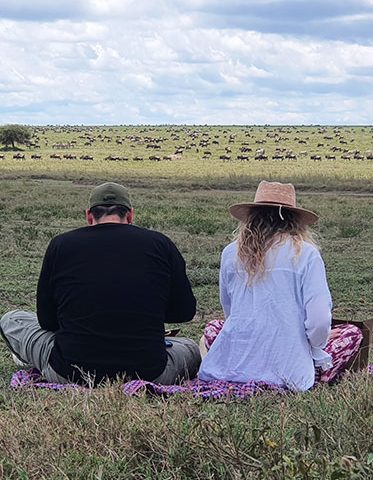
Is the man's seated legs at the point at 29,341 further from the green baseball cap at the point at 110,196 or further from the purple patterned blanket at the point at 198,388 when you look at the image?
the green baseball cap at the point at 110,196

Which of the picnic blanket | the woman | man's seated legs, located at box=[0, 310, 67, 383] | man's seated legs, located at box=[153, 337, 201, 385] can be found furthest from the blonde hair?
man's seated legs, located at box=[0, 310, 67, 383]

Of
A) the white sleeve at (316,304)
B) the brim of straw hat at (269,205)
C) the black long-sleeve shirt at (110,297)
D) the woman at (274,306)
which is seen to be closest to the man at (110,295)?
the black long-sleeve shirt at (110,297)

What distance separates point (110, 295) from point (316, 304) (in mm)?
1036

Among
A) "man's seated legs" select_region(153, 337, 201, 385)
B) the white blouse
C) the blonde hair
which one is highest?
the blonde hair

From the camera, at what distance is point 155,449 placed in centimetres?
275

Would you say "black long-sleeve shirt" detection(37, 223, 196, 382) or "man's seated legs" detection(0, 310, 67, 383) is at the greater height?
"black long-sleeve shirt" detection(37, 223, 196, 382)

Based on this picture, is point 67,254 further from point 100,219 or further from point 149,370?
point 149,370

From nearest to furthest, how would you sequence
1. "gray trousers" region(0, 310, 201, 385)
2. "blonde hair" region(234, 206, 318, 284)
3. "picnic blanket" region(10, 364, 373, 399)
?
"picnic blanket" region(10, 364, 373, 399), "blonde hair" region(234, 206, 318, 284), "gray trousers" region(0, 310, 201, 385)

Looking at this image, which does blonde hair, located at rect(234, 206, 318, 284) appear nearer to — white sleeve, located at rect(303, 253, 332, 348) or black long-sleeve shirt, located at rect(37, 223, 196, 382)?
white sleeve, located at rect(303, 253, 332, 348)

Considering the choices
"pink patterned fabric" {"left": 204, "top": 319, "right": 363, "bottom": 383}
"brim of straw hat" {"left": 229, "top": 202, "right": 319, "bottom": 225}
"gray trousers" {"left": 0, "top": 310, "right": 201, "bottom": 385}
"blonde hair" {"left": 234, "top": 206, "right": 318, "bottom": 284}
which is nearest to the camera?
"blonde hair" {"left": 234, "top": 206, "right": 318, "bottom": 284}

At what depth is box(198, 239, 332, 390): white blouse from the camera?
14.0ft

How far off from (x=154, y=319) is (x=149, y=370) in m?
0.26

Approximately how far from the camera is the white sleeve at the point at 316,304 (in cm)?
423

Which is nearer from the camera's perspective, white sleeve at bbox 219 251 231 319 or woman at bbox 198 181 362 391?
woman at bbox 198 181 362 391
